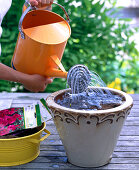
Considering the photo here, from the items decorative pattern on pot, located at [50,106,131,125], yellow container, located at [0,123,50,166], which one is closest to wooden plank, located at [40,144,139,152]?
yellow container, located at [0,123,50,166]

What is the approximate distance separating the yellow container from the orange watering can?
33 cm

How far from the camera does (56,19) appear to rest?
68.0 inches

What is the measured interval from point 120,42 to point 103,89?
1.34 meters

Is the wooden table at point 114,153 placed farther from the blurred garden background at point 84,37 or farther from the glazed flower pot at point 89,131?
the blurred garden background at point 84,37

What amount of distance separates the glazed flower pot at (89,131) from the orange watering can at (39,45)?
0.19 meters

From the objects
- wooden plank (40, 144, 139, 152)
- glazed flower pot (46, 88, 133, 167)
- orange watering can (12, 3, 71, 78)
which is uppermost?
orange watering can (12, 3, 71, 78)

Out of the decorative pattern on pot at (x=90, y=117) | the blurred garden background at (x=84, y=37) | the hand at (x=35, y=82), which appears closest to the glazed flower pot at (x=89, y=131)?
the decorative pattern on pot at (x=90, y=117)

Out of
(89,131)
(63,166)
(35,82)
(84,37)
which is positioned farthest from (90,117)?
(84,37)

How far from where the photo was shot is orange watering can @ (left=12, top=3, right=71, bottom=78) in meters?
1.54

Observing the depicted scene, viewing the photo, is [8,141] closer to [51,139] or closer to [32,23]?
[51,139]

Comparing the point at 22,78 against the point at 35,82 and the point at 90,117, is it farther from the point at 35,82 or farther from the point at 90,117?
the point at 90,117

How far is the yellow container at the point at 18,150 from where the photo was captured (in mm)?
1438

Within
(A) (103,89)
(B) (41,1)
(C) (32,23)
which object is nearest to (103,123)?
(A) (103,89)

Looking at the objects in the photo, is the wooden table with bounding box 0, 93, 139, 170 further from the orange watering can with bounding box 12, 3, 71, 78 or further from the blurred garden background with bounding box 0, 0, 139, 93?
the blurred garden background with bounding box 0, 0, 139, 93
